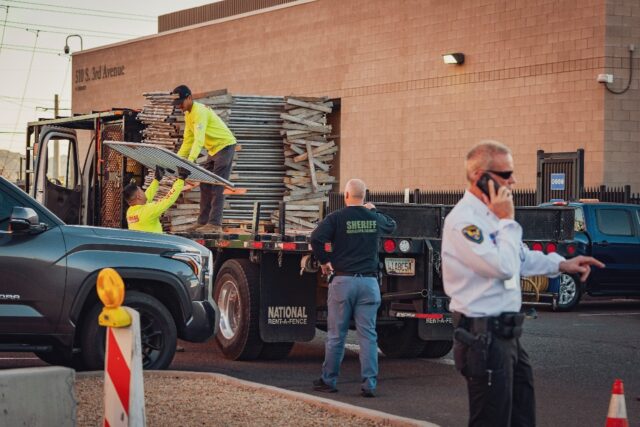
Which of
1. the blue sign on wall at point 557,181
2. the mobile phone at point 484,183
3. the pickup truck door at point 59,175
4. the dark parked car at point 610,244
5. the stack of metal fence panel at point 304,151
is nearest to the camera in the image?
the mobile phone at point 484,183

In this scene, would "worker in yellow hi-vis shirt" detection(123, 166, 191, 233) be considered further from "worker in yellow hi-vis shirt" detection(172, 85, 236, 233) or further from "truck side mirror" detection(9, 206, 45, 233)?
"truck side mirror" detection(9, 206, 45, 233)

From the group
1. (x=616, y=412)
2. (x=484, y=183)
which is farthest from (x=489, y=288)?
(x=616, y=412)

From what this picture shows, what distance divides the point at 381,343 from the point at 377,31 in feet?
87.3

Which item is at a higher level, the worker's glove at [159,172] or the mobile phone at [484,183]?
the worker's glove at [159,172]

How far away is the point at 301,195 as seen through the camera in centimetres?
2252

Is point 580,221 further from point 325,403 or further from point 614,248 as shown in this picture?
point 325,403

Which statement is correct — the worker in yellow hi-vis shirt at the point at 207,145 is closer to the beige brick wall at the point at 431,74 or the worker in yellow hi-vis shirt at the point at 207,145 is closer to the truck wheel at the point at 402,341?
the truck wheel at the point at 402,341

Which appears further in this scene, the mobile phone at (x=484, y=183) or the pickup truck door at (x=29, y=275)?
the pickup truck door at (x=29, y=275)

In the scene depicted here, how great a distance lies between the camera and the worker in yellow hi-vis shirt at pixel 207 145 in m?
16.5

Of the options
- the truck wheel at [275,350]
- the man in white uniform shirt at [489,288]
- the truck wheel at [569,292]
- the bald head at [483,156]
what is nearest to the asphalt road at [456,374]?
the truck wheel at [275,350]

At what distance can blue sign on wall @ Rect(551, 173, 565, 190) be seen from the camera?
107 ft

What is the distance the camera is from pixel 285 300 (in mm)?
14555

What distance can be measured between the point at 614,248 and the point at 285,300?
10767 millimetres

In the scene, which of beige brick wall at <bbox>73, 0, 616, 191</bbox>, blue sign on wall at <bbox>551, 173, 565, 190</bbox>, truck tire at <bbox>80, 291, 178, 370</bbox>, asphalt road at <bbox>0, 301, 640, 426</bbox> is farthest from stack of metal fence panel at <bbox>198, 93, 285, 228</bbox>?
beige brick wall at <bbox>73, 0, 616, 191</bbox>
